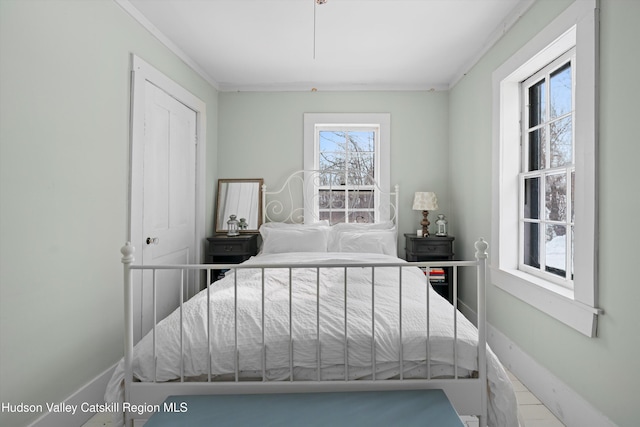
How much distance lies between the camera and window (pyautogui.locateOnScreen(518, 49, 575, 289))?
7.25 ft

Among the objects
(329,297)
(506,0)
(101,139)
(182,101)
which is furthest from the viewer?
(182,101)

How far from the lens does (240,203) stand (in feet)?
13.3

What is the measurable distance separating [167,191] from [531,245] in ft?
9.59

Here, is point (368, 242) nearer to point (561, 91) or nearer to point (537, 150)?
point (537, 150)

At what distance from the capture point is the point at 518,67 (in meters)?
2.51

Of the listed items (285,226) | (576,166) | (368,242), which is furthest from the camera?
(285,226)

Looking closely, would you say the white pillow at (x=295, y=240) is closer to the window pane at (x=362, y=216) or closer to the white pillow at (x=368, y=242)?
the white pillow at (x=368, y=242)

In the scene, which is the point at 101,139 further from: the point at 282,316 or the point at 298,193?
the point at 298,193

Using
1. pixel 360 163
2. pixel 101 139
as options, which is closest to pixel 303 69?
pixel 360 163

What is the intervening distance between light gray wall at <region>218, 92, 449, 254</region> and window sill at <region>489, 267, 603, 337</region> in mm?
1465

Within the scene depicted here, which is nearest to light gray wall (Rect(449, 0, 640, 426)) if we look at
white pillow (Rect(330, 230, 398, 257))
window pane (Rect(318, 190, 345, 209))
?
white pillow (Rect(330, 230, 398, 257))

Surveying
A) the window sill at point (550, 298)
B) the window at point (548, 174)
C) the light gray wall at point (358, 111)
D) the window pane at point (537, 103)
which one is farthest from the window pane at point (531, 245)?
the light gray wall at point (358, 111)

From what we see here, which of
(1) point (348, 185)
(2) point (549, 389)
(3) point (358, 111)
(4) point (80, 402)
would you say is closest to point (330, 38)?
(3) point (358, 111)

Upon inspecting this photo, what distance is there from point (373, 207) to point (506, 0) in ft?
7.42
